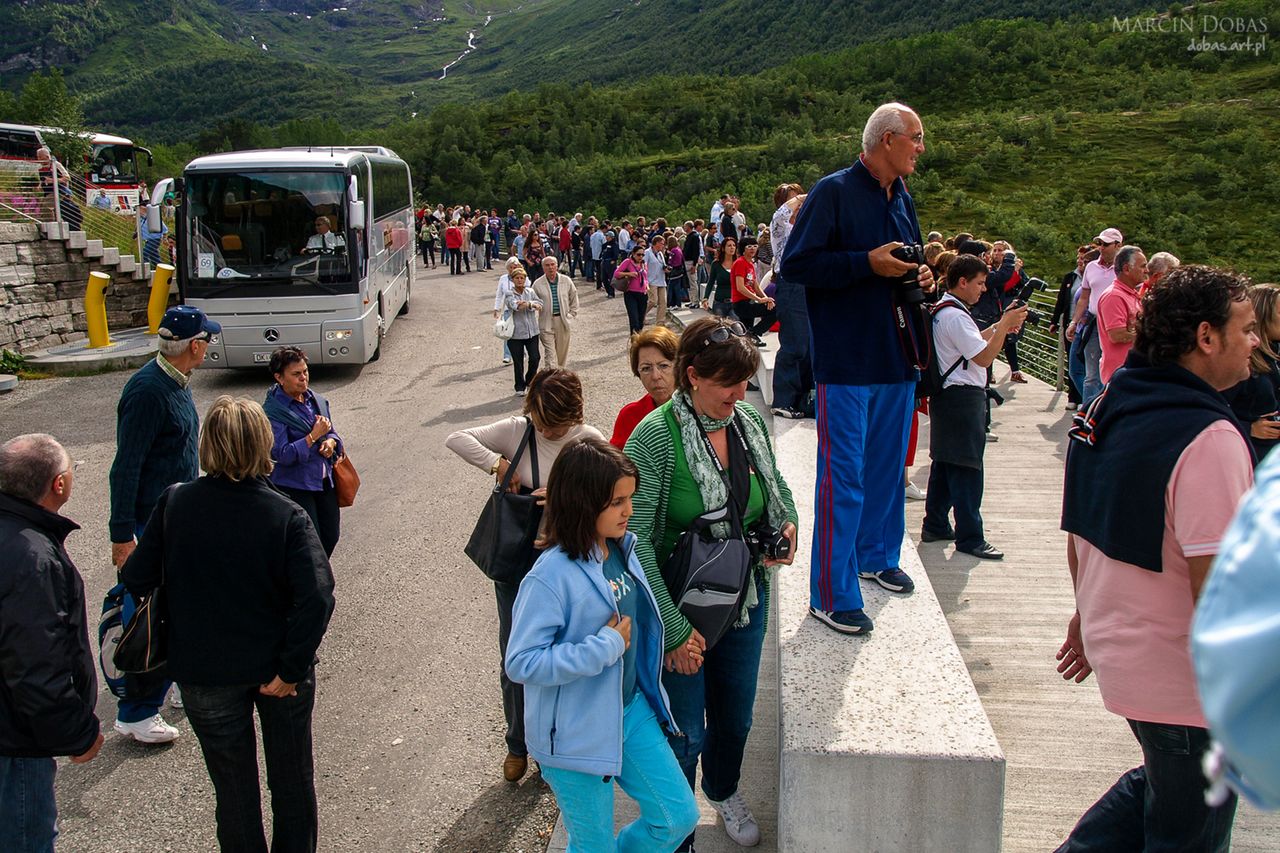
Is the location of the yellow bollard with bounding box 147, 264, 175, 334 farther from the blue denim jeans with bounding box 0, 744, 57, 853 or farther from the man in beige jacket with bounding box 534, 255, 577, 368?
the blue denim jeans with bounding box 0, 744, 57, 853

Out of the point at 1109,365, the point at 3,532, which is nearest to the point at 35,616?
the point at 3,532

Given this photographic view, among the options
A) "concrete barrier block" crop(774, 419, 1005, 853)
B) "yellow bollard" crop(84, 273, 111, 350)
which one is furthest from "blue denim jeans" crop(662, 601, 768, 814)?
"yellow bollard" crop(84, 273, 111, 350)

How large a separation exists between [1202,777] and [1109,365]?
4973mm

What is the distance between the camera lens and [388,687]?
5.50 meters

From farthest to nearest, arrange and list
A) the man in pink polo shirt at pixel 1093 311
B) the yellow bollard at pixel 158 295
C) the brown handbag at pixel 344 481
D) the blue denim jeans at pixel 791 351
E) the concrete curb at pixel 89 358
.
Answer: the yellow bollard at pixel 158 295
the concrete curb at pixel 89 358
the man in pink polo shirt at pixel 1093 311
the blue denim jeans at pixel 791 351
the brown handbag at pixel 344 481

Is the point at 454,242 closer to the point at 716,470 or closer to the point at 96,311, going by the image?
the point at 96,311

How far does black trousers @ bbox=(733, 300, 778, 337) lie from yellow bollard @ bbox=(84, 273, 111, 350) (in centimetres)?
1125

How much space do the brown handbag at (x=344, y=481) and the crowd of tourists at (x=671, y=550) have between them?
2.57 ft

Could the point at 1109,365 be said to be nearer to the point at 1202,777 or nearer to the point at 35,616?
the point at 1202,777

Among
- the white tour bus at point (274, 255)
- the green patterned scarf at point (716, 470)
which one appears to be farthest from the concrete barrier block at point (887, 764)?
the white tour bus at point (274, 255)

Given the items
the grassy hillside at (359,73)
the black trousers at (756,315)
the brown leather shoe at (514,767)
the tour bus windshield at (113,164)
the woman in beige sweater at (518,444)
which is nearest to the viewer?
the woman in beige sweater at (518,444)

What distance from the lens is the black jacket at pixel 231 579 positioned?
3.24 m

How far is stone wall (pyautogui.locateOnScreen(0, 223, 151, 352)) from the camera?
16.4m

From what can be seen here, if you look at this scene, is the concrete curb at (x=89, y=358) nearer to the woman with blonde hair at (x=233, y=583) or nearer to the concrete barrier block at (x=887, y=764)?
the woman with blonde hair at (x=233, y=583)
